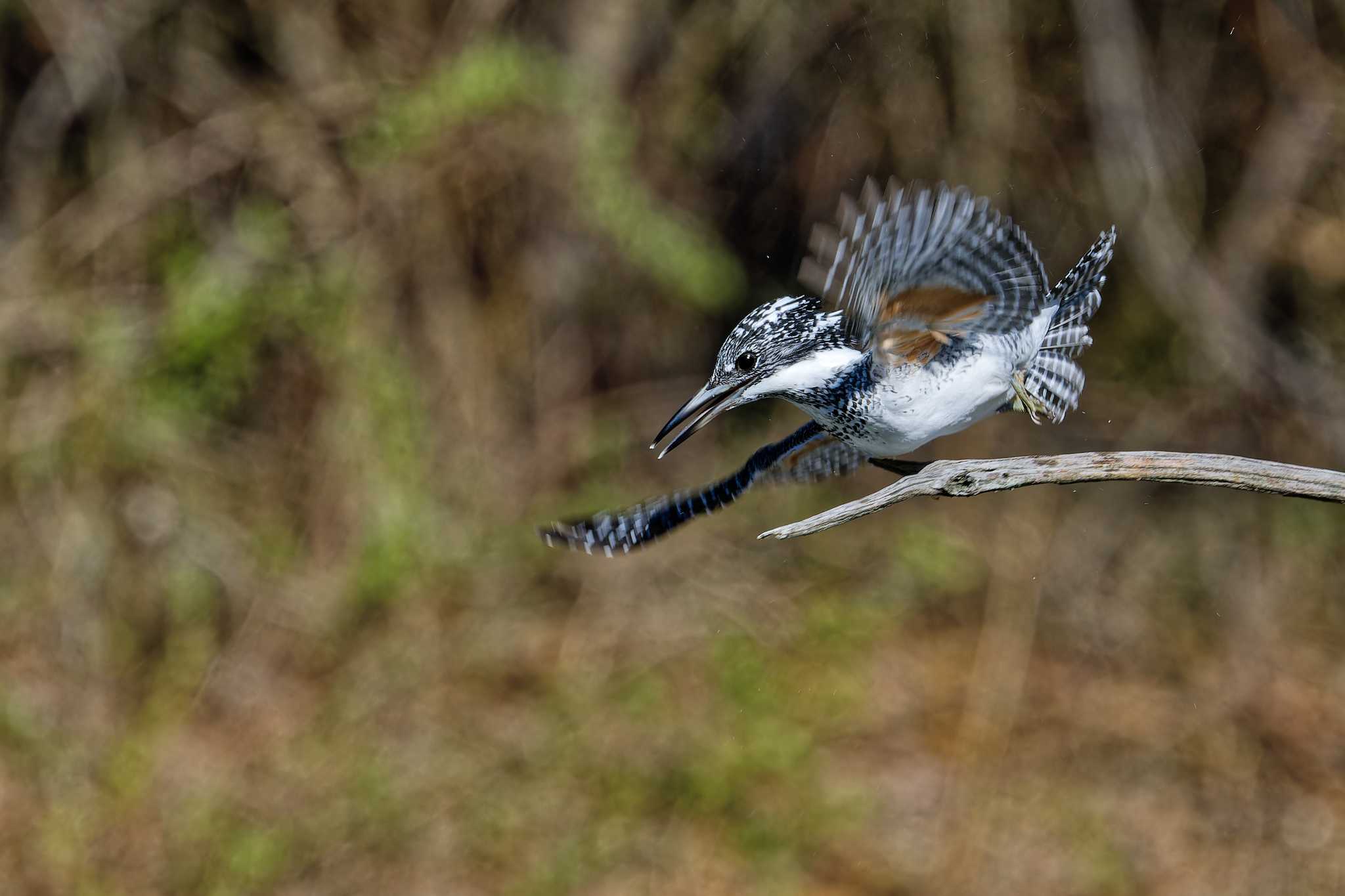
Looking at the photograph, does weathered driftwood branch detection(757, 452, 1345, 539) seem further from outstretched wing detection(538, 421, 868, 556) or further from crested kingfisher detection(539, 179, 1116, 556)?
outstretched wing detection(538, 421, 868, 556)

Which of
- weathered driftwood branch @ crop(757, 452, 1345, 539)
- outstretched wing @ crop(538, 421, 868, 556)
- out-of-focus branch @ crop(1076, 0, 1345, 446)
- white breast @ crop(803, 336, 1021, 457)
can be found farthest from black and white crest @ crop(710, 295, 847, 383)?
out-of-focus branch @ crop(1076, 0, 1345, 446)

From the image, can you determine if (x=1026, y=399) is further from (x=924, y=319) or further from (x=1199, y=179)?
(x=1199, y=179)

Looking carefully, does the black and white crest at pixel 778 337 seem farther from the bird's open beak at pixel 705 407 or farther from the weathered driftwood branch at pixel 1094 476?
the weathered driftwood branch at pixel 1094 476

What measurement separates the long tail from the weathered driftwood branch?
0.59m

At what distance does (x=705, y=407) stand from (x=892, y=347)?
0.36 m

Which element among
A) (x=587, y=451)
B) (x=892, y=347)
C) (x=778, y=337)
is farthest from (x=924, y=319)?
(x=587, y=451)

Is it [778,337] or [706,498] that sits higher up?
[778,337]

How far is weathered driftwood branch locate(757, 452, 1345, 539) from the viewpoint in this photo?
1.72 m

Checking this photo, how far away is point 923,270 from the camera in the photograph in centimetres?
179

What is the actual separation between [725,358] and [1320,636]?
4.27 m

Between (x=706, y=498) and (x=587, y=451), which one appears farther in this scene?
(x=587, y=451)

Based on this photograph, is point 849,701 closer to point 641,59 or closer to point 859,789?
point 859,789

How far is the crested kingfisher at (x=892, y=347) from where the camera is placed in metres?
1.72

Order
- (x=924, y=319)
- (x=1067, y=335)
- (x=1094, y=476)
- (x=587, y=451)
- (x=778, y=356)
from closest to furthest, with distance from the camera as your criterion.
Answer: (x=1094, y=476) → (x=924, y=319) → (x=778, y=356) → (x=1067, y=335) → (x=587, y=451)
